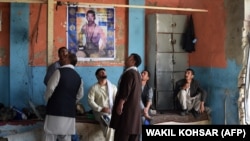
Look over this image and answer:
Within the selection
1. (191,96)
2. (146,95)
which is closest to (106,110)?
(146,95)

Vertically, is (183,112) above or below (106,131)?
above

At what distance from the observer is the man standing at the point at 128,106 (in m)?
4.67

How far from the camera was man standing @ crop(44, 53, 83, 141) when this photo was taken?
179 inches

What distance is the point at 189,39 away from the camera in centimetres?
707

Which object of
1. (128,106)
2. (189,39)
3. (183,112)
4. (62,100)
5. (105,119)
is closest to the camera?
(62,100)

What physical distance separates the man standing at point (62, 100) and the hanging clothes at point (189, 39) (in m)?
3.06

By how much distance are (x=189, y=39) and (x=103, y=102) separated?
2.45m

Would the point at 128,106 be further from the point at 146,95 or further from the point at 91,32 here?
the point at 91,32

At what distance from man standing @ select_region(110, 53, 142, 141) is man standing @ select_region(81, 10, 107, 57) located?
84.7 inches

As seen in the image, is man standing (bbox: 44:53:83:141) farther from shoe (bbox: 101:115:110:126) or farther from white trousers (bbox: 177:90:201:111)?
white trousers (bbox: 177:90:201:111)

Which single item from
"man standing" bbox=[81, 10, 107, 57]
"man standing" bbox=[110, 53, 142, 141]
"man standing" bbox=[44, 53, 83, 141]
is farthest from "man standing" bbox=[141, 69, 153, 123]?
"man standing" bbox=[44, 53, 83, 141]

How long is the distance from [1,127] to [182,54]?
12.3 feet

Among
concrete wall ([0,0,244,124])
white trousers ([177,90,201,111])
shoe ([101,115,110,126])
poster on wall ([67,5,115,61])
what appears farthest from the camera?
poster on wall ([67,5,115,61])

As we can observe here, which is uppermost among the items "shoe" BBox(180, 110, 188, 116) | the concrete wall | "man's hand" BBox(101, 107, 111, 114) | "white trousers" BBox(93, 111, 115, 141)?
the concrete wall
